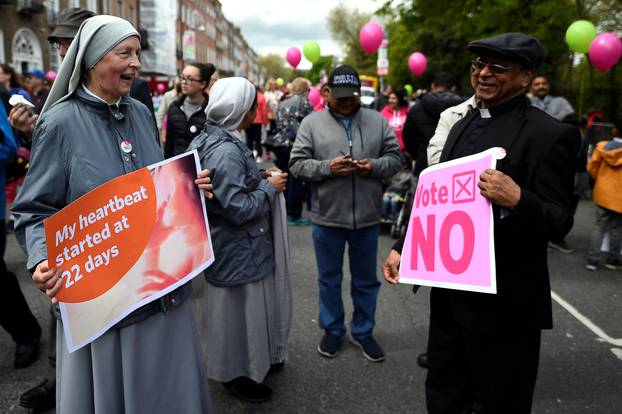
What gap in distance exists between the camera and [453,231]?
6.67 feet

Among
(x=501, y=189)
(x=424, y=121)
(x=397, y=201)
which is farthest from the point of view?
(x=397, y=201)

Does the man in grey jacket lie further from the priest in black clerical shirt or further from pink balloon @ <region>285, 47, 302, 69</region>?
pink balloon @ <region>285, 47, 302, 69</region>

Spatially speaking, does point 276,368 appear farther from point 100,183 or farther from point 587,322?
point 587,322

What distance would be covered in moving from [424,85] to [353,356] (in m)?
31.5

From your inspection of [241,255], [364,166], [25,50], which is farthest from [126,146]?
[25,50]

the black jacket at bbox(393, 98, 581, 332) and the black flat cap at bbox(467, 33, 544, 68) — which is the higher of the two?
the black flat cap at bbox(467, 33, 544, 68)

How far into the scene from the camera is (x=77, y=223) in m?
1.82

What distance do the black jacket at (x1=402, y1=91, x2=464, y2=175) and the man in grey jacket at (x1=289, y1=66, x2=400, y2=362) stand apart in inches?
37.8

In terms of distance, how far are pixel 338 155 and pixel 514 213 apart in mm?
1829

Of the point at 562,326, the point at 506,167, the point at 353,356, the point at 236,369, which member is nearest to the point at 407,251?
the point at 506,167

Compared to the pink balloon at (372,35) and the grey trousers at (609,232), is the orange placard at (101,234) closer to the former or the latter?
the grey trousers at (609,232)

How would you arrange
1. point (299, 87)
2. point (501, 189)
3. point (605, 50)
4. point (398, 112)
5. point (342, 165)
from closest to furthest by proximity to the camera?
point (501, 189), point (342, 165), point (398, 112), point (299, 87), point (605, 50)

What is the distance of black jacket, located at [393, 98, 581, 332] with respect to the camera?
1.91 meters

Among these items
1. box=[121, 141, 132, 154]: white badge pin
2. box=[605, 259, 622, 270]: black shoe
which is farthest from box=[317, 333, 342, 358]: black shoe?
box=[605, 259, 622, 270]: black shoe
